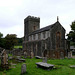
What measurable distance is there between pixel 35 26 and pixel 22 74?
127ft

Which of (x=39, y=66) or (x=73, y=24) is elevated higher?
(x=73, y=24)

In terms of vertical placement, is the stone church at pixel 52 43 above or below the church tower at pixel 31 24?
below

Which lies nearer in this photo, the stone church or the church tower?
the stone church

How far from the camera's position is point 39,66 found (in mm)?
15125

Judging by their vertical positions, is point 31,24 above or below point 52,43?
above

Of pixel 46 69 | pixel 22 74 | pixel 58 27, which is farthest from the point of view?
pixel 58 27

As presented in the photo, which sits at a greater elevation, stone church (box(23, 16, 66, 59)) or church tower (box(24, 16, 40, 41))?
church tower (box(24, 16, 40, 41))

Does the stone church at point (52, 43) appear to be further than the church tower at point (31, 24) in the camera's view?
No

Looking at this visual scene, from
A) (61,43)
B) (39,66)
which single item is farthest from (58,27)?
(39,66)

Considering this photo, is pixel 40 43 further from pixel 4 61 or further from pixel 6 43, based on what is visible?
pixel 6 43

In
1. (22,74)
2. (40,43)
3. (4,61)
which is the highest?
(40,43)

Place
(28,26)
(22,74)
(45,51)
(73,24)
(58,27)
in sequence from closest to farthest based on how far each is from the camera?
(22,74), (45,51), (58,27), (73,24), (28,26)

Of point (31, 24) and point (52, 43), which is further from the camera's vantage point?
point (31, 24)

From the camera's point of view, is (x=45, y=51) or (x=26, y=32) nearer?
(x=45, y=51)
